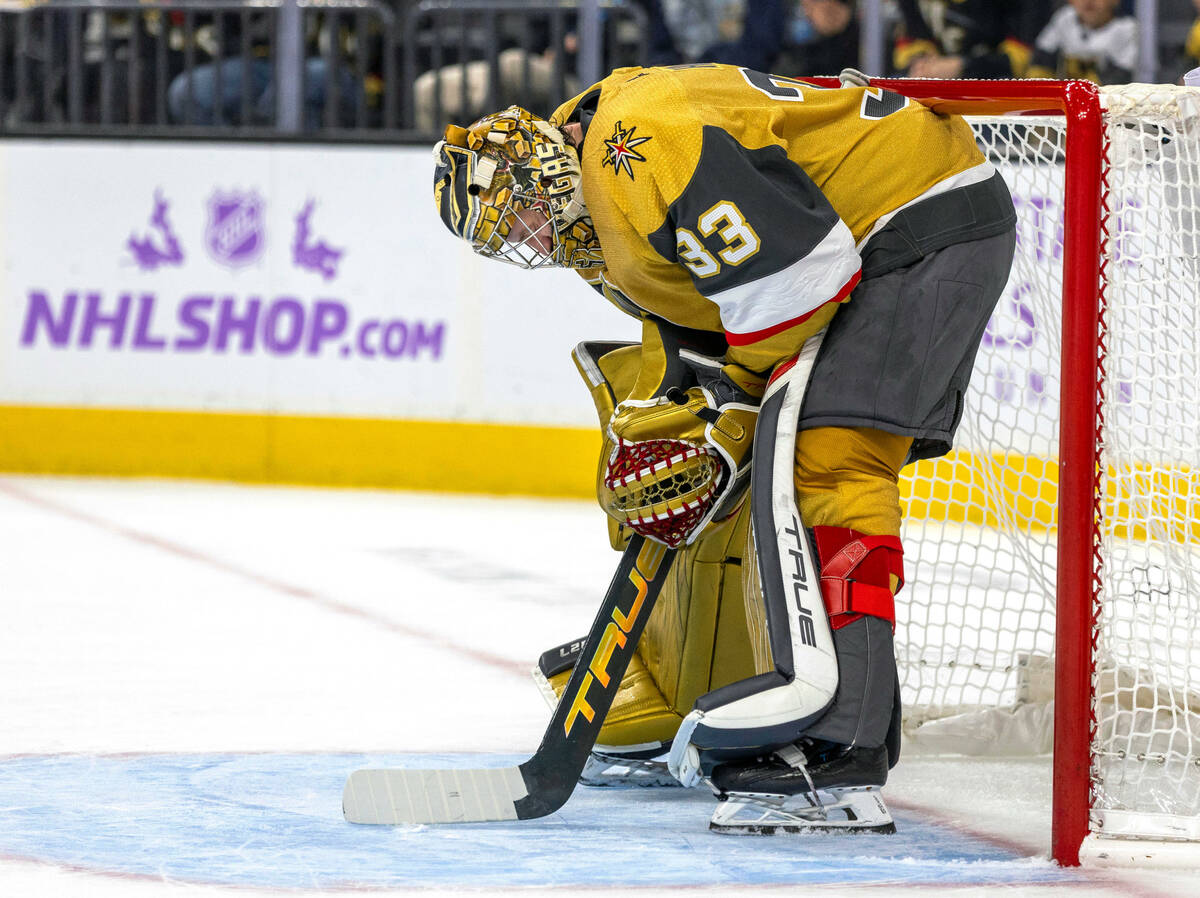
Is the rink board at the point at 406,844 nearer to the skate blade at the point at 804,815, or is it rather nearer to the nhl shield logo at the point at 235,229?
the skate blade at the point at 804,815

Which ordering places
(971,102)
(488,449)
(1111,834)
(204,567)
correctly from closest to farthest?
(1111,834) < (971,102) < (204,567) < (488,449)

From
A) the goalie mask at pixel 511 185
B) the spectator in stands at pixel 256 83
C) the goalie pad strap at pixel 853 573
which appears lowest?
the goalie pad strap at pixel 853 573

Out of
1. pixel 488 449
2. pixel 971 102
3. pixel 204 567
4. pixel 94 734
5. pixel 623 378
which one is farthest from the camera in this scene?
pixel 488 449

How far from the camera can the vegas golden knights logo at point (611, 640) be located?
229 centimetres

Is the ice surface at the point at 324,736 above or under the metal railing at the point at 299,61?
under

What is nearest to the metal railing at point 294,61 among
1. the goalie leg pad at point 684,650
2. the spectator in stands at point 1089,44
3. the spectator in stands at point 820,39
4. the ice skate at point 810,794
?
the spectator in stands at point 820,39

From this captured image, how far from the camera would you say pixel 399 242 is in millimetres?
5789

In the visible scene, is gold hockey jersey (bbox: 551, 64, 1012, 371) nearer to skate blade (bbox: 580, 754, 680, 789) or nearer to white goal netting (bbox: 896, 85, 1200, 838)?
white goal netting (bbox: 896, 85, 1200, 838)

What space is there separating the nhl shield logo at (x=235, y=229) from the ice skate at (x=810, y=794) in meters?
4.06

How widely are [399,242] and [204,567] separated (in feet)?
5.76

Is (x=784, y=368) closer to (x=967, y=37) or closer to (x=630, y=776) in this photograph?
(x=630, y=776)

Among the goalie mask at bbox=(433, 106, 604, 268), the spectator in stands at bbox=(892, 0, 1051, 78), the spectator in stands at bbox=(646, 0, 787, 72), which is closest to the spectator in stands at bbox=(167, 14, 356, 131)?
the spectator in stands at bbox=(646, 0, 787, 72)

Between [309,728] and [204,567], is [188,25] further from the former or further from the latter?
[309,728]

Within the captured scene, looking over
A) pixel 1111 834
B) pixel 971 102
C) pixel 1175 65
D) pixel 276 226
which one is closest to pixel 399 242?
pixel 276 226
